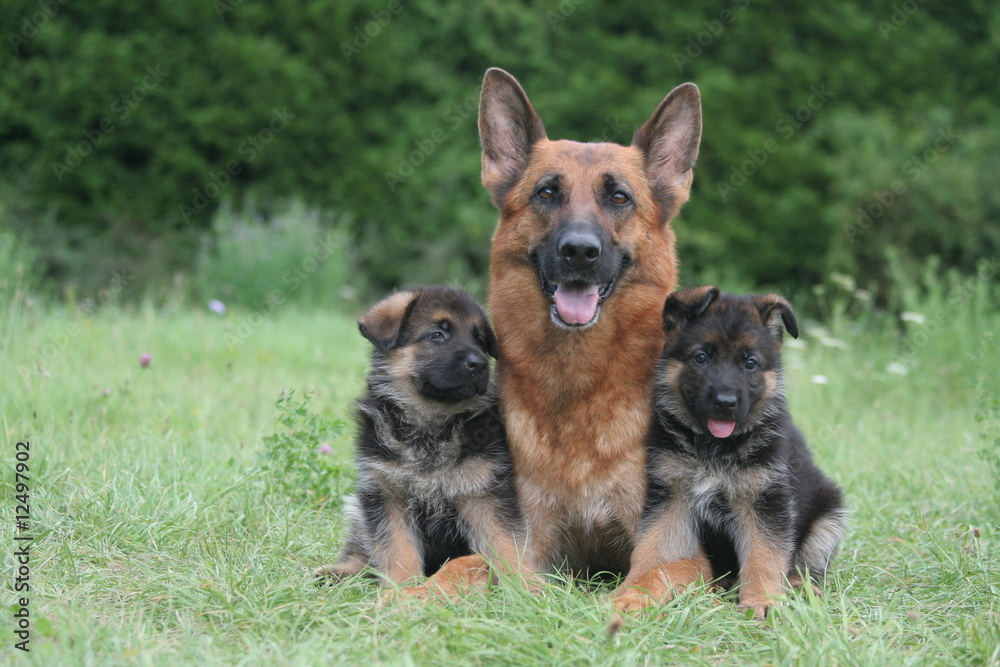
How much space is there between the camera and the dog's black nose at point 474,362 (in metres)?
4.13

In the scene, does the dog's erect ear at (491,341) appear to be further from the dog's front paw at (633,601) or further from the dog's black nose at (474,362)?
the dog's front paw at (633,601)

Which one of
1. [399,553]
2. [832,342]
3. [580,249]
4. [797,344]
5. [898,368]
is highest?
[580,249]

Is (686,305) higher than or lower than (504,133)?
lower

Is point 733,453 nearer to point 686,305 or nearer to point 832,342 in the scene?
point 686,305

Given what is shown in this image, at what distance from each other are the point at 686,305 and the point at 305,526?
2.30 metres

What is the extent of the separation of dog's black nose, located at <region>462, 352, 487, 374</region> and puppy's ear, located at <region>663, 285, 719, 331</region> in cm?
84

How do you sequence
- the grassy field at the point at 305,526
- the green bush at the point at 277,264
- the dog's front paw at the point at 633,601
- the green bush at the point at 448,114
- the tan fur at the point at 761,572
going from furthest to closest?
the green bush at the point at 448,114 < the green bush at the point at 277,264 < the tan fur at the point at 761,572 < the dog's front paw at the point at 633,601 < the grassy field at the point at 305,526

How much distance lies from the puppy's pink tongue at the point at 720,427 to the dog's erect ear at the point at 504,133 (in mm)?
1480

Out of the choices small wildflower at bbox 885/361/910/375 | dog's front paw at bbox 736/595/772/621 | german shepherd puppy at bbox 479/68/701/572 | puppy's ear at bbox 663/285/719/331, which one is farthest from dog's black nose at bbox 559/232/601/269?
small wildflower at bbox 885/361/910/375

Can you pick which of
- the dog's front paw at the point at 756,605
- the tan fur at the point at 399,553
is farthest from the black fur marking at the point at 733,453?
the tan fur at the point at 399,553

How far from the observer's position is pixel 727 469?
3959mm

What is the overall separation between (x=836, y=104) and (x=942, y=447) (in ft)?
20.9

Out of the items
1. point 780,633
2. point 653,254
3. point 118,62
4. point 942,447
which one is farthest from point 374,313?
point 118,62

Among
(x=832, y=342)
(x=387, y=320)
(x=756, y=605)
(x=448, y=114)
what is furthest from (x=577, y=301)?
(x=448, y=114)
